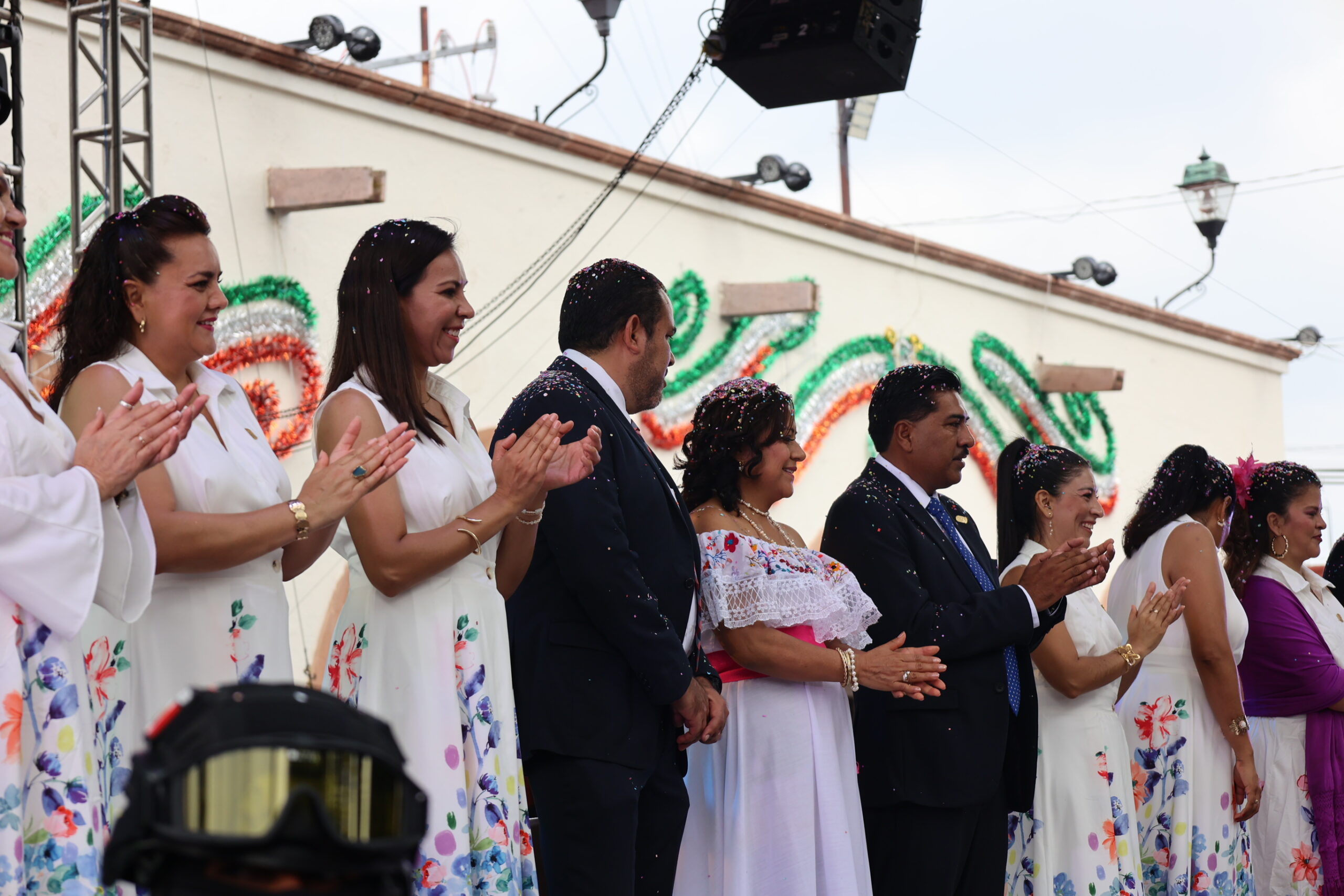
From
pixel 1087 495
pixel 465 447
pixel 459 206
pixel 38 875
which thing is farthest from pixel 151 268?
pixel 459 206

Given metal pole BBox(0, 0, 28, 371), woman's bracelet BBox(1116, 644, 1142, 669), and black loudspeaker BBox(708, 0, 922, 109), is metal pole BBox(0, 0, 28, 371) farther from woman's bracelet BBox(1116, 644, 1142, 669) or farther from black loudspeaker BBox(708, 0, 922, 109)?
woman's bracelet BBox(1116, 644, 1142, 669)

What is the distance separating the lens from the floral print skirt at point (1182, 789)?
14.7 feet

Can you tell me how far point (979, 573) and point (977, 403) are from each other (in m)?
8.53

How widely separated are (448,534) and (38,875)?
897 mm

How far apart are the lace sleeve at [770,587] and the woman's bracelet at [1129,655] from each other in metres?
1.10

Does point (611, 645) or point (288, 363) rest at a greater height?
point (288, 363)

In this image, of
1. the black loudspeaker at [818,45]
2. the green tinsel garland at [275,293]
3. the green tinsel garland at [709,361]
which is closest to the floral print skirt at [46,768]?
the black loudspeaker at [818,45]

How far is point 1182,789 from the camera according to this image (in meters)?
4.49

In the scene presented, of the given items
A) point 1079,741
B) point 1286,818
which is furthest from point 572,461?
Result: point 1286,818

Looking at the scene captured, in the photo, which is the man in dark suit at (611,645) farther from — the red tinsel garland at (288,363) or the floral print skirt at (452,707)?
the red tinsel garland at (288,363)

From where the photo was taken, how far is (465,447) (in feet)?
9.61

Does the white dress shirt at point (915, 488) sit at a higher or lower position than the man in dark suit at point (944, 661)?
higher

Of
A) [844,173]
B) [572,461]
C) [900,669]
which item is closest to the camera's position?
[572,461]

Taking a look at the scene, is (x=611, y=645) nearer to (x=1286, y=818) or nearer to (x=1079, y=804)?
(x=1079, y=804)
